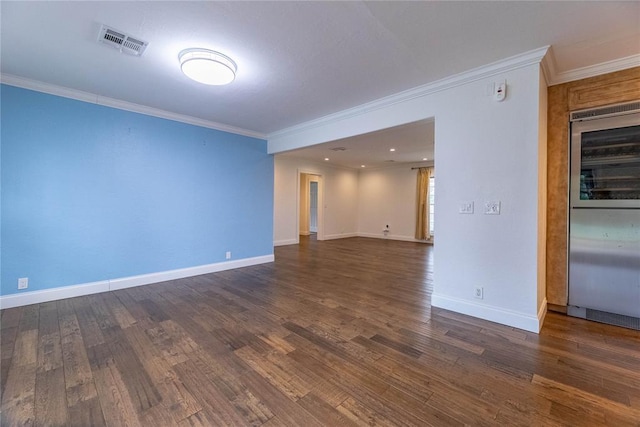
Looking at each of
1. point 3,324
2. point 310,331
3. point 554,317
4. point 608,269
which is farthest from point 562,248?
point 3,324

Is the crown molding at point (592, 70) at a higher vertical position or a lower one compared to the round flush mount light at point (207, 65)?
higher

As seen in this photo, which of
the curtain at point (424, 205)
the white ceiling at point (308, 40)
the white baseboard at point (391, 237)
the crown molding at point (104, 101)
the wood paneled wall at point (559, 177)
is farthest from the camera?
the white baseboard at point (391, 237)

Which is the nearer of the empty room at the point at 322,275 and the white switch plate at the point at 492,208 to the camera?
the empty room at the point at 322,275

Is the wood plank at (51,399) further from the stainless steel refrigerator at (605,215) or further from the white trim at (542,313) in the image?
the stainless steel refrigerator at (605,215)

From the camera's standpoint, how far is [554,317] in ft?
8.86

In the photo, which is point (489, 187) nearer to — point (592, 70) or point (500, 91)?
point (500, 91)

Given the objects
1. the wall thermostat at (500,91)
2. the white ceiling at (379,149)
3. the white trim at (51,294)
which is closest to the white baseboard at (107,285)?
the white trim at (51,294)

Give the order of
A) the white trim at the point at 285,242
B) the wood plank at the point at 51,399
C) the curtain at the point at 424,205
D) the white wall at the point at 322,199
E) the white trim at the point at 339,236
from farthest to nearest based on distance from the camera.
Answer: the white trim at the point at 339,236 → the curtain at the point at 424,205 → the white wall at the point at 322,199 → the white trim at the point at 285,242 → the wood plank at the point at 51,399

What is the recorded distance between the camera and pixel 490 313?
259cm

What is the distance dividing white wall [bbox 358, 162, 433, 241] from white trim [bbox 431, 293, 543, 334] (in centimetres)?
574

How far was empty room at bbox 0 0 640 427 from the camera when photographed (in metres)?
1.66

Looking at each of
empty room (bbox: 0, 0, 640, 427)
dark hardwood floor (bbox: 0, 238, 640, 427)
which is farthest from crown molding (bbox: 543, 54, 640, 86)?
dark hardwood floor (bbox: 0, 238, 640, 427)

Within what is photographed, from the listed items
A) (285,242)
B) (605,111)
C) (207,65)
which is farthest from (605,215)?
(285,242)

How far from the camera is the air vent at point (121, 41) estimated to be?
2084 mm
